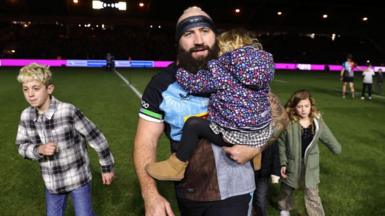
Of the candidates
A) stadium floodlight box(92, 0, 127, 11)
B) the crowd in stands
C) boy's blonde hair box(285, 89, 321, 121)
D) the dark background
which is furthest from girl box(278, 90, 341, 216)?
stadium floodlight box(92, 0, 127, 11)

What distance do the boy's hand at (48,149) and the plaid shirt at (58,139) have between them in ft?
0.39

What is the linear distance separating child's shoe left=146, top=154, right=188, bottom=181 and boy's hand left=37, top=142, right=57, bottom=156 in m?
1.18

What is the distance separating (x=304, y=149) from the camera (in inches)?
172

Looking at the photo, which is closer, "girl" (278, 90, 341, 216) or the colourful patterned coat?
the colourful patterned coat

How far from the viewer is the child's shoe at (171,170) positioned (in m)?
2.29

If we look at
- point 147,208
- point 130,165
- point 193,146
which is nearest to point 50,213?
point 147,208

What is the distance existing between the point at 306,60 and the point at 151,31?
21.7 m

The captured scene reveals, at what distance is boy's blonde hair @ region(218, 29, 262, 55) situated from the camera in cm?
244

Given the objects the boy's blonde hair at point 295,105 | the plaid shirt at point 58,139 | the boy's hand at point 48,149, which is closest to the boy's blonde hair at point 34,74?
the plaid shirt at point 58,139

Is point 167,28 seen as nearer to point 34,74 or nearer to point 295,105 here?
point 295,105

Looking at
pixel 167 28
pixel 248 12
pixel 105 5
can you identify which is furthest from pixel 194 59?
pixel 248 12

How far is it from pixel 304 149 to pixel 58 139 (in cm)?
274

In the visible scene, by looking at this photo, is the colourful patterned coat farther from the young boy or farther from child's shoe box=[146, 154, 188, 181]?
the young boy

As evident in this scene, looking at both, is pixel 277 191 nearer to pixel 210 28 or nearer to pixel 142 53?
pixel 210 28
